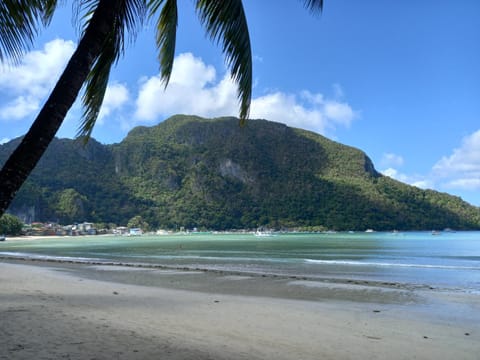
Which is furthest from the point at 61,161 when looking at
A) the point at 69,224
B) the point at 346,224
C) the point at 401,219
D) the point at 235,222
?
the point at 401,219

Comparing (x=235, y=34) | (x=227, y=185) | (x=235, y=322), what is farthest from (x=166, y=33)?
(x=227, y=185)

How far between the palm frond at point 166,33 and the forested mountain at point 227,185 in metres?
124

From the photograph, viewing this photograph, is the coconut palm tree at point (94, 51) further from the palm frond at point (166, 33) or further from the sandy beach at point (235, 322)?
the sandy beach at point (235, 322)

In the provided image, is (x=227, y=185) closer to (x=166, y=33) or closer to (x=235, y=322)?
(x=235, y=322)

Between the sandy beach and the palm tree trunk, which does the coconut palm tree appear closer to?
the palm tree trunk

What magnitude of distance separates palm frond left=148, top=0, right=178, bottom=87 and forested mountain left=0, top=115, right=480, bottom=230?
124 m

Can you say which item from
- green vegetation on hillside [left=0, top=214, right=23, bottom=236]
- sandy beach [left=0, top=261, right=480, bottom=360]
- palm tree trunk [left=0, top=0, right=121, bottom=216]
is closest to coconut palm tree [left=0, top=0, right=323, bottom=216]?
palm tree trunk [left=0, top=0, right=121, bottom=216]

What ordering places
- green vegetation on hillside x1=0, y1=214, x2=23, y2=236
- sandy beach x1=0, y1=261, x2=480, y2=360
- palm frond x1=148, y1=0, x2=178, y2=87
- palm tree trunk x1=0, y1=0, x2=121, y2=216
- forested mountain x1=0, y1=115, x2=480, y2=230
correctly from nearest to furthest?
palm tree trunk x1=0, y1=0, x2=121, y2=216, palm frond x1=148, y1=0, x2=178, y2=87, sandy beach x1=0, y1=261, x2=480, y2=360, green vegetation on hillside x1=0, y1=214, x2=23, y2=236, forested mountain x1=0, y1=115, x2=480, y2=230

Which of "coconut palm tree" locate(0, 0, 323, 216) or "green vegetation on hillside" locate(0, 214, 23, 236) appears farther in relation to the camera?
"green vegetation on hillside" locate(0, 214, 23, 236)

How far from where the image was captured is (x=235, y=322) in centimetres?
862

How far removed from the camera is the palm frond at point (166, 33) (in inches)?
167

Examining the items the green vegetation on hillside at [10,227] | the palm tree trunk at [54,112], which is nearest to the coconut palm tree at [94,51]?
the palm tree trunk at [54,112]

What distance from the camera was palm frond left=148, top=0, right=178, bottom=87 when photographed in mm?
4230

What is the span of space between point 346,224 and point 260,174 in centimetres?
4107
